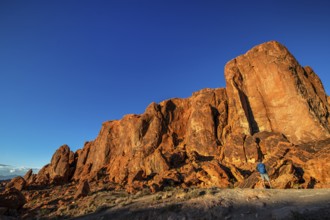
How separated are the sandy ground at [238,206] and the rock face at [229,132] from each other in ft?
26.4

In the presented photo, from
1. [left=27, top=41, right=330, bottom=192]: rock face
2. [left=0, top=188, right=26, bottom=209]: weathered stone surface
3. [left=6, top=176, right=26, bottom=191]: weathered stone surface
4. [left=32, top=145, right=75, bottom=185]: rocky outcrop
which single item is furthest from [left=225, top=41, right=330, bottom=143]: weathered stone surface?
[left=32, top=145, right=75, bottom=185]: rocky outcrop

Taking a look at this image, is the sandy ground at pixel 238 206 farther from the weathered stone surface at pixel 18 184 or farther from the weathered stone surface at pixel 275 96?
the weathered stone surface at pixel 18 184

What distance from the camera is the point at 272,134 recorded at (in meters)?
38.3

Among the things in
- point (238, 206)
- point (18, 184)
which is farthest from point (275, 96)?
point (18, 184)

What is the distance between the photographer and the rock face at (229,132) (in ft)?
99.2

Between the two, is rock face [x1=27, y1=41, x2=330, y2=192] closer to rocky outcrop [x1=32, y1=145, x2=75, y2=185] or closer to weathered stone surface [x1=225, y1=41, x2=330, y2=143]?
weathered stone surface [x1=225, y1=41, x2=330, y2=143]

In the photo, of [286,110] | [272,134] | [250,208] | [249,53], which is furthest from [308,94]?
[250,208]

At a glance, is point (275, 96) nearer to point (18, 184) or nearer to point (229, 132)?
point (229, 132)

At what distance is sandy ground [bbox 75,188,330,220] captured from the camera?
8.98 m

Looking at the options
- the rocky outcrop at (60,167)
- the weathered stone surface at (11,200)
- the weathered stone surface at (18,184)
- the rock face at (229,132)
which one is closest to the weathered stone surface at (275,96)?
the rock face at (229,132)

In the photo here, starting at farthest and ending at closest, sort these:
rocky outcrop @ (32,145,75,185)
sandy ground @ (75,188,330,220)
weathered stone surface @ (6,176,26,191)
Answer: rocky outcrop @ (32,145,75,185) → weathered stone surface @ (6,176,26,191) → sandy ground @ (75,188,330,220)

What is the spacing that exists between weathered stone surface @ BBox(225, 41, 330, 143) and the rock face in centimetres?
15

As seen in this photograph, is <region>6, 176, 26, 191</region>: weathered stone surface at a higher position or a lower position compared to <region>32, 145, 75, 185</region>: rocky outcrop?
lower

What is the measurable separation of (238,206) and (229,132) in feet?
120
